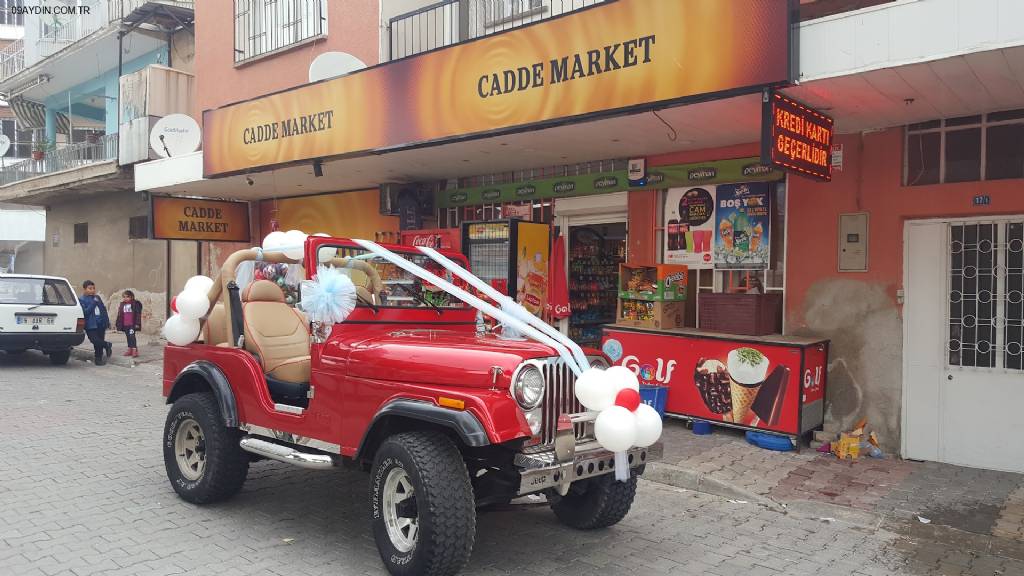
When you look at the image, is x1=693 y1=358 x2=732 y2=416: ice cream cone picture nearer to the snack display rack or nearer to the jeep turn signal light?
the snack display rack

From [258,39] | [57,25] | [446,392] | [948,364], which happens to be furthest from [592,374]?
[57,25]

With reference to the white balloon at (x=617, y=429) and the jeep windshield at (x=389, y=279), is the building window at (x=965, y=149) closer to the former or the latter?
the jeep windshield at (x=389, y=279)

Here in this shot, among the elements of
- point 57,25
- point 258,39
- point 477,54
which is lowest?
point 477,54

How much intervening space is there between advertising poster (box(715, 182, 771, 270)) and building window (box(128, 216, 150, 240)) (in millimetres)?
15985

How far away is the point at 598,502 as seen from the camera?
5047mm

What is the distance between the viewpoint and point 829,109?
665 centimetres

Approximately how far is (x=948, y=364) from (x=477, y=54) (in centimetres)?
582

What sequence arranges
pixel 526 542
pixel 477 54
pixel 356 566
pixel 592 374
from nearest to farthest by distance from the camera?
1. pixel 592 374
2. pixel 356 566
3. pixel 526 542
4. pixel 477 54

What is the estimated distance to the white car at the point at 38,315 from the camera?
13.0 meters

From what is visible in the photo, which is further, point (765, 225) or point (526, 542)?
point (765, 225)

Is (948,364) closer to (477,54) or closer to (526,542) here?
(526,542)

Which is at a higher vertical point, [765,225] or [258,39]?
[258,39]

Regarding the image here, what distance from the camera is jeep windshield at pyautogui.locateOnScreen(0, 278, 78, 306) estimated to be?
13.2 meters

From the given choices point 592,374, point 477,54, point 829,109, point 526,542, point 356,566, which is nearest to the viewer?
point 592,374
